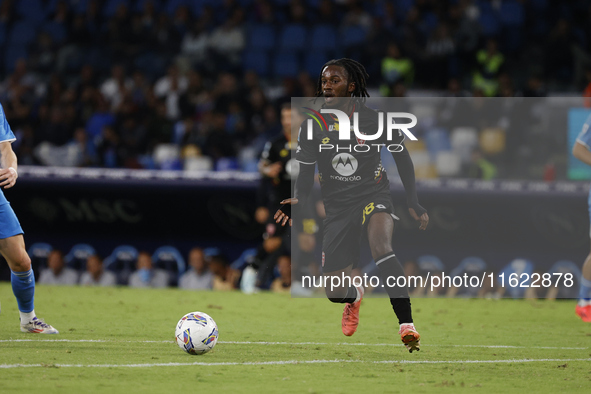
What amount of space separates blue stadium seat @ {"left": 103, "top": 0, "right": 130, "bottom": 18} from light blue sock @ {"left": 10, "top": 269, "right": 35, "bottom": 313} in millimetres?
13256

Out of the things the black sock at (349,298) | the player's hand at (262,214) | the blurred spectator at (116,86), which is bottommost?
the black sock at (349,298)

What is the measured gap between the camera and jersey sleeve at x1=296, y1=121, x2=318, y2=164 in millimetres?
6969

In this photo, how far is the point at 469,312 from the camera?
32.7 feet

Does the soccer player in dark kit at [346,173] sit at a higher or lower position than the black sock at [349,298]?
higher

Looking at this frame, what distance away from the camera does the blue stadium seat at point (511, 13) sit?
1673cm

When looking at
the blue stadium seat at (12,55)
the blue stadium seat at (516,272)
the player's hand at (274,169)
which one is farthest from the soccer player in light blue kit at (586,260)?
the blue stadium seat at (12,55)

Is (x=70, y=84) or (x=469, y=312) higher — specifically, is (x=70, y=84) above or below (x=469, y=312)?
above

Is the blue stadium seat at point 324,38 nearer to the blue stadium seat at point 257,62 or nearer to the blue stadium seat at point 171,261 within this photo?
the blue stadium seat at point 257,62

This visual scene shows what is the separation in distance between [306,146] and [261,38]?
11.2 meters

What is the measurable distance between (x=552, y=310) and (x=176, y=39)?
1083cm

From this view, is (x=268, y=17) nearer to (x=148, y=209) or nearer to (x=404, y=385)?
(x=148, y=209)

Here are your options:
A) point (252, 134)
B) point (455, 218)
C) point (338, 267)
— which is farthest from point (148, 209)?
point (338, 267)

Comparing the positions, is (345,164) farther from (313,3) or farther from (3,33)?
(3,33)

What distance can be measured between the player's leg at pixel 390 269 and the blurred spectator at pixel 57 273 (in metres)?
7.79
